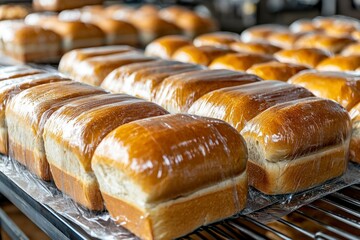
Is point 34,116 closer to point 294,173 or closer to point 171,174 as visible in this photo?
point 171,174

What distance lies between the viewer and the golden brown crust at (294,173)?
119 cm

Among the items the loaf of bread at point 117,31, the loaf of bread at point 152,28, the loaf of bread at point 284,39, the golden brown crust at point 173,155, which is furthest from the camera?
the loaf of bread at point 152,28

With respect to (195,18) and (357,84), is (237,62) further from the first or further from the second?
(195,18)

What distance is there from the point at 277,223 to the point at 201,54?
4.32 feet

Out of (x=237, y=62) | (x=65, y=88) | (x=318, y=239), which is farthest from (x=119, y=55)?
(x=318, y=239)

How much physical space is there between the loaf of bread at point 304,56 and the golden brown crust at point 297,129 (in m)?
0.98

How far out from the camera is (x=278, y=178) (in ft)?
3.90

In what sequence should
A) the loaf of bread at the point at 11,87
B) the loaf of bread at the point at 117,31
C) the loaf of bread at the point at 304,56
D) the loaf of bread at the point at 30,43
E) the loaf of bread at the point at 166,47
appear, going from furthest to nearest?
the loaf of bread at the point at 117,31
the loaf of bread at the point at 30,43
the loaf of bread at the point at 166,47
the loaf of bread at the point at 304,56
the loaf of bread at the point at 11,87

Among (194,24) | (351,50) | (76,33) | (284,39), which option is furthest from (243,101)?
(194,24)

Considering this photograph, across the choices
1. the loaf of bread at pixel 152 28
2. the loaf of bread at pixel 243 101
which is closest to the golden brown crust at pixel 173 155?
the loaf of bread at pixel 243 101

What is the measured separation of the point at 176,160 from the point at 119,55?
4.25 ft

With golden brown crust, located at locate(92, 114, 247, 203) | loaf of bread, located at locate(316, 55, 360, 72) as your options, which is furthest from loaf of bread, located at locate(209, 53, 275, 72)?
golden brown crust, located at locate(92, 114, 247, 203)

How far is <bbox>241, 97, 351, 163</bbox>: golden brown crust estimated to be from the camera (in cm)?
118

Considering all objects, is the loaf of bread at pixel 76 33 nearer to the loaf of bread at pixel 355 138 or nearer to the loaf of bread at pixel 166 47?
the loaf of bread at pixel 166 47
